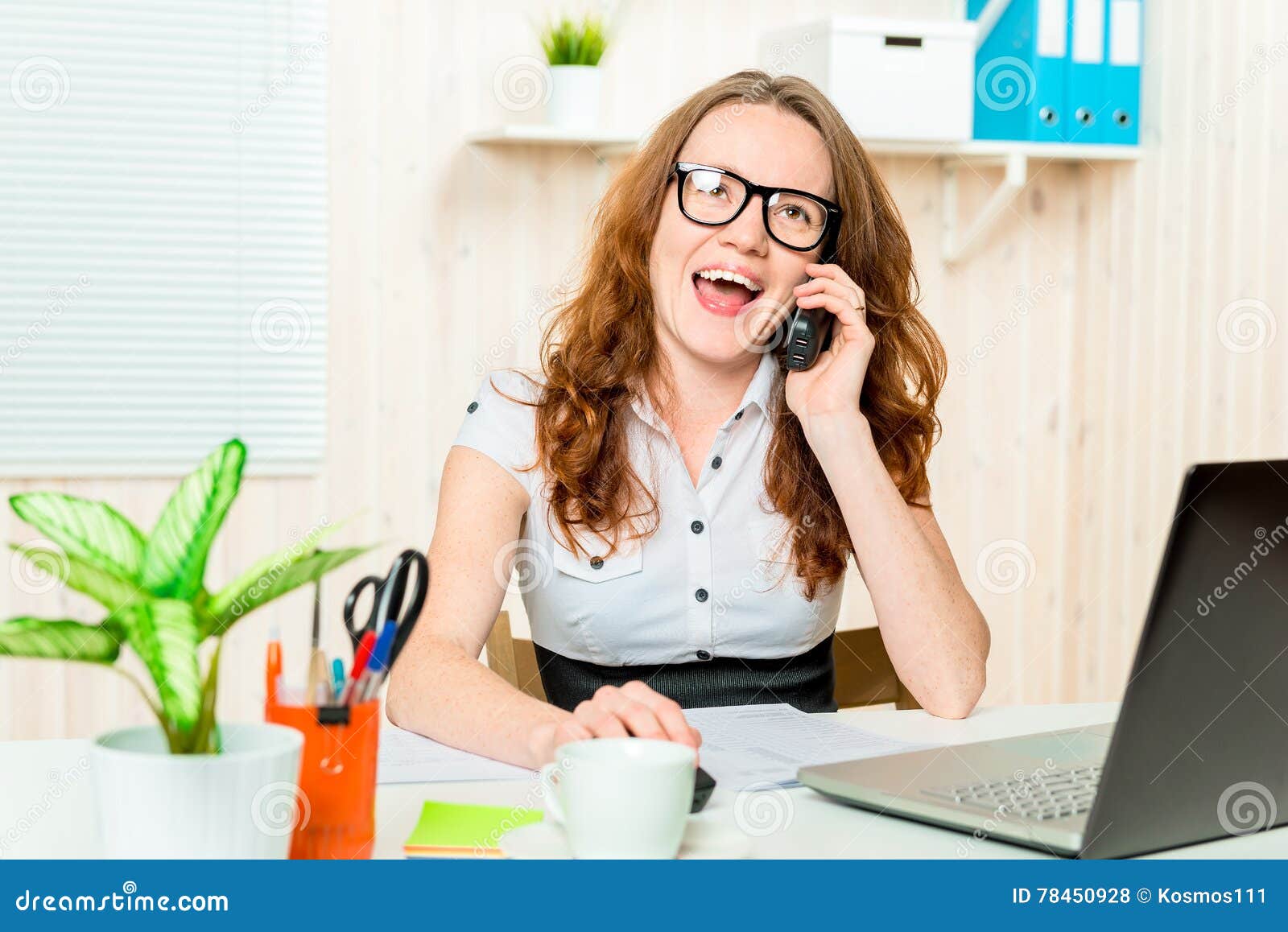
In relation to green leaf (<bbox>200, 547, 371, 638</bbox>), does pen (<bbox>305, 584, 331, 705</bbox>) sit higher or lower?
lower

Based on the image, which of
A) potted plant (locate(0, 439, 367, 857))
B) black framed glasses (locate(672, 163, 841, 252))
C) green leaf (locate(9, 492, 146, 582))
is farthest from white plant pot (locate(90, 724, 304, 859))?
black framed glasses (locate(672, 163, 841, 252))

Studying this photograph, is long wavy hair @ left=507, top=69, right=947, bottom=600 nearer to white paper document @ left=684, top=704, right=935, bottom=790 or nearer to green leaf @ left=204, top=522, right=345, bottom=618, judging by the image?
white paper document @ left=684, top=704, right=935, bottom=790

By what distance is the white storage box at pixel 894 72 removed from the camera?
2.75 meters

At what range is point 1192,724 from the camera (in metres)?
0.86

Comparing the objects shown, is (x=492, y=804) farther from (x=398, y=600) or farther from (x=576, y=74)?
(x=576, y=74)

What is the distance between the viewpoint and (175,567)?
2.38 ft

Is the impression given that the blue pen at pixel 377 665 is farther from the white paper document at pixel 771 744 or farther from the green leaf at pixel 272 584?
the white paper document at pixel 771 744

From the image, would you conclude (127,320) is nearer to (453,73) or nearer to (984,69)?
(453,73)

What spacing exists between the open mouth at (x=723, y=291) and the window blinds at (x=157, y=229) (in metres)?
1.33

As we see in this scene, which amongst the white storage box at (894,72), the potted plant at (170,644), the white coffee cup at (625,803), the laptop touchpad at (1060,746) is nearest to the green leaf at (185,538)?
the potted plant at (170,644)

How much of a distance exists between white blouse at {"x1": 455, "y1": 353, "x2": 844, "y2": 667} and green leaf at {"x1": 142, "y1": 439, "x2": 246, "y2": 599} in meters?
0.87

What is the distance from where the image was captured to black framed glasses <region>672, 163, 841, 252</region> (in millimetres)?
1659

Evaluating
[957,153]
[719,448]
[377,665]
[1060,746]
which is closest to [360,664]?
[377,665]
